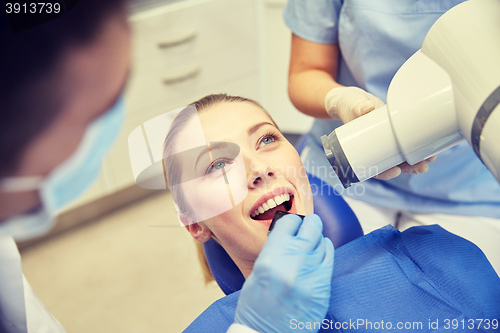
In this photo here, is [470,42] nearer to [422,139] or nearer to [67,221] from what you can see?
[422,139]

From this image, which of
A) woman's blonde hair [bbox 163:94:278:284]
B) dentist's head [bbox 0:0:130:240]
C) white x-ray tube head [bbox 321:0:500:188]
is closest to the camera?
white x-ray tube head [bbox 321:0:500:188]

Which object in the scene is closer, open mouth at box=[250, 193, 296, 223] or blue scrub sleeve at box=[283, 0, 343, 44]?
open mouth at box=[250, 193, 296, 223]

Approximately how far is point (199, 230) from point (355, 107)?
341mm

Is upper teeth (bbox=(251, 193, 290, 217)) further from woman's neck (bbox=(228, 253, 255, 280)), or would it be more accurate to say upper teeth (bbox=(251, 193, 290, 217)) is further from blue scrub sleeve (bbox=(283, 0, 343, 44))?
blue scrub sleeve (bbox=(283, 0, 343, 44))

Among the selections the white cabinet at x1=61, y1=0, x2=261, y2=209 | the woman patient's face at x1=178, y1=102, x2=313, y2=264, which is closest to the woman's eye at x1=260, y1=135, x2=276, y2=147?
the woman patient's face at x1=178, y1=102, x2=313, y2=264

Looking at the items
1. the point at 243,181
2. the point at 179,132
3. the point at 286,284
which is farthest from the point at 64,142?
the point at 286,284

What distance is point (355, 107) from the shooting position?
25.0 inches

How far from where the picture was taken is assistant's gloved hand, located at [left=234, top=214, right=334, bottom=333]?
0.50 m

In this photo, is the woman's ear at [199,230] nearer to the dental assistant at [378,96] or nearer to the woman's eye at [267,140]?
the woman's eye at [267,140]

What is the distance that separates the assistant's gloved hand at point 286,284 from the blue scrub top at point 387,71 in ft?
1.24

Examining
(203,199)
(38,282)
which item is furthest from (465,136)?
(38,282)

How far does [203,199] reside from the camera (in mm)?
667

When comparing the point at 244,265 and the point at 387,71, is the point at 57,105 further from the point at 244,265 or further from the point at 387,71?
the point at 387,71

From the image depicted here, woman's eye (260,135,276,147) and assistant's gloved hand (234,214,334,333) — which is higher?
woman's eye (260,135,276,147)
